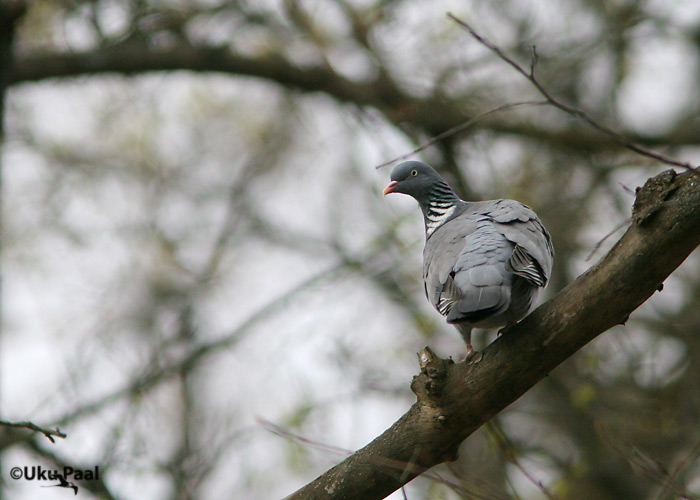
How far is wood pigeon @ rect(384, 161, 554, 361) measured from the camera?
3.33 metres

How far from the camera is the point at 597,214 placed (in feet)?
25.2

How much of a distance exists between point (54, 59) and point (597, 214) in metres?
5.79

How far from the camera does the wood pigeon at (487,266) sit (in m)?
3.33

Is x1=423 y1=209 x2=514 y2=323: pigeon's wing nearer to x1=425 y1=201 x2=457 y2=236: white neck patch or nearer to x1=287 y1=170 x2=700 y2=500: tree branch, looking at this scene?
x1=287 y1=170 x2=700 y2=500: tree branch

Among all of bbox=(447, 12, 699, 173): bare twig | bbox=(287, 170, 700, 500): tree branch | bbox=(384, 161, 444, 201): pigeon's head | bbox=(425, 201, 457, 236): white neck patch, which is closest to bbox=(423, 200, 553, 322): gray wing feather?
bbox=(287, 170, 700, 500): tree branch

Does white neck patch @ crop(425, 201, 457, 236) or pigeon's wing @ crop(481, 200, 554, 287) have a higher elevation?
white neck patch @ crop(425, 201, 457, 236)

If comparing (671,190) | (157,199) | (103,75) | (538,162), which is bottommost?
(671,190)

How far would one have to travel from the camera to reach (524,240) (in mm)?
3775

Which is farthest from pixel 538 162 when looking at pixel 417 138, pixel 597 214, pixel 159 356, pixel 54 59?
pixel 54 59

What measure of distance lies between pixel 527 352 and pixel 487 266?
0.55m

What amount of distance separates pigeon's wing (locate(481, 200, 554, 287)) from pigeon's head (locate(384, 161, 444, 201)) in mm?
1041

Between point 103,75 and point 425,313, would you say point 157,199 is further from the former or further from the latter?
point 425,313

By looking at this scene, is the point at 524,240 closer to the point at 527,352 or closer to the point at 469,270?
the point at 469,270

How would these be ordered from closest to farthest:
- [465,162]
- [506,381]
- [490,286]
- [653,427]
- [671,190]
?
[671,190], [506,381], [490,286], [653,427], [465,162]
